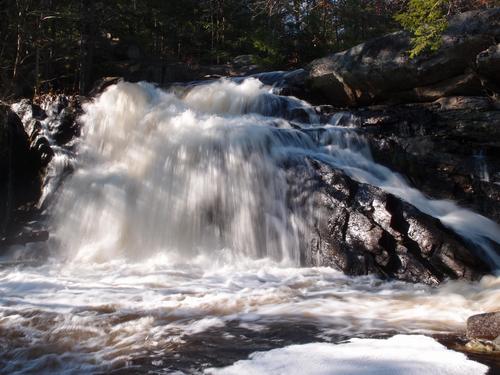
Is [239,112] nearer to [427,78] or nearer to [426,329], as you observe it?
[427,78]

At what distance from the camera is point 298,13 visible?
65.4 ft

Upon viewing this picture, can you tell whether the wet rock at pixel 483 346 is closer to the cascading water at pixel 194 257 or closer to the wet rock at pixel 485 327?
the wet rock at pixel 485 327

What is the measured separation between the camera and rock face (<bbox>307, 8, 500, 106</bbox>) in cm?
1083

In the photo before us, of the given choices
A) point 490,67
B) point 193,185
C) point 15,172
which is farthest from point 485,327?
point 15,172

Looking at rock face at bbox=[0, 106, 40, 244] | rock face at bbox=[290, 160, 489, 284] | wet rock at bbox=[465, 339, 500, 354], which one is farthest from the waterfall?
wet rock at bbox=[465, 339, 500, 354]

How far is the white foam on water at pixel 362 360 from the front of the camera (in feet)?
9.45

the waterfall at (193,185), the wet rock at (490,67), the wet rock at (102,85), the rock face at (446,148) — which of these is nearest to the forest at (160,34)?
the wet rock at (102,85)

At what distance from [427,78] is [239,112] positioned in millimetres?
4971

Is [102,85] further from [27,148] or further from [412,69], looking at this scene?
[412,69]

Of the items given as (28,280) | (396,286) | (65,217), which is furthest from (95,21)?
(396,286)

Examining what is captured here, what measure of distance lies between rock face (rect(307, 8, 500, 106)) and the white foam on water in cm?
934

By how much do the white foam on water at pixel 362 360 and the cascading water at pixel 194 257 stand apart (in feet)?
0.74

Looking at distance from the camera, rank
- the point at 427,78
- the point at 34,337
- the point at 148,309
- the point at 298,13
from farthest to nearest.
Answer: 1. the point at 298,13
2. the point at 427,78
3. the point at 148,309
4. the point at 34,337

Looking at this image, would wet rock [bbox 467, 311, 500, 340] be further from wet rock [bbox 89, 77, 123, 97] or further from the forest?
wet rock [bbox 89, 77, 123, 97]
